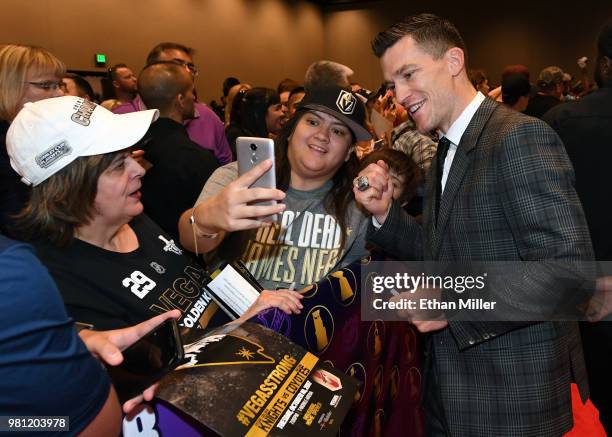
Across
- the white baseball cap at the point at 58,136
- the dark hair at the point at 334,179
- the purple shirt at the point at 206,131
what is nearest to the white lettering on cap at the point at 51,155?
the white baseball cap at the point at 58,136

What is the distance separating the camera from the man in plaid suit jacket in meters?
1.34

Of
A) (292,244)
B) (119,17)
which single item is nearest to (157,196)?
(292,244)

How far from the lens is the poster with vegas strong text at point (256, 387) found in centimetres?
107

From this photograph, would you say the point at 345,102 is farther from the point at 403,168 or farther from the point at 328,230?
the point at 403,168

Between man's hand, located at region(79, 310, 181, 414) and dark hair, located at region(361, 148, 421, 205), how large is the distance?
196 centimetres

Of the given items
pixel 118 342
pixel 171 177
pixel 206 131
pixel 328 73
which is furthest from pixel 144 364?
pixel 206 131

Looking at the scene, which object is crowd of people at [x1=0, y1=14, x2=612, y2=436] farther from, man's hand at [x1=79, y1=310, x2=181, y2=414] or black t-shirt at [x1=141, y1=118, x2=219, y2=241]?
black t-shirt at [x1=141, y1=118, x2=219, y2=241]

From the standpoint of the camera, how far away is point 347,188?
7.38 feet

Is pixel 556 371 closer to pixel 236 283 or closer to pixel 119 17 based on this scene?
pixel 236 283

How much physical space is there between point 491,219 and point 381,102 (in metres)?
3.97

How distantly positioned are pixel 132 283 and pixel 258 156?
55cm

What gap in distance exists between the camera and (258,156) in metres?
1.47

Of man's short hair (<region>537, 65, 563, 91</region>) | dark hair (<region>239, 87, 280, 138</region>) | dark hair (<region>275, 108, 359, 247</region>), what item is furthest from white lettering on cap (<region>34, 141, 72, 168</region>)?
man's short hair (<region>537, 65, 563, 91</region>)

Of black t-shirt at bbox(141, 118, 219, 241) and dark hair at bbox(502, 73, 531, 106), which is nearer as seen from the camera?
black t-shirt at bbox(141, 118, 219, 241)
